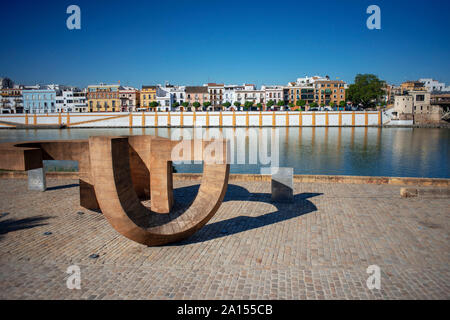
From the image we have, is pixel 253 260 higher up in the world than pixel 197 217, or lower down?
lower down

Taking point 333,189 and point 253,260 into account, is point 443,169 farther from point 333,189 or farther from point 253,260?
point 253,260

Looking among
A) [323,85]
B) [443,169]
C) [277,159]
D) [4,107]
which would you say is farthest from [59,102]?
[443,169]

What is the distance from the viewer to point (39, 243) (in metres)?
7.11

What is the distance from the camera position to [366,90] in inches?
2702

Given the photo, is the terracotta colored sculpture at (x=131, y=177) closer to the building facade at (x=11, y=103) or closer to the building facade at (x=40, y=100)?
the building facade at (x=40, y=100)

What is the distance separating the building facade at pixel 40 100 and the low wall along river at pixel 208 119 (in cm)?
905

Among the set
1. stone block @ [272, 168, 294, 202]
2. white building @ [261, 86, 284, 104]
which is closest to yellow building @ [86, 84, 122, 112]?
white building @ [261, 86, 284, 104]

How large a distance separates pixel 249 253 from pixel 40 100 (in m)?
80.9

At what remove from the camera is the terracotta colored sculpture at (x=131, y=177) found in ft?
20.2

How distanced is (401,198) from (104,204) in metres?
8.68

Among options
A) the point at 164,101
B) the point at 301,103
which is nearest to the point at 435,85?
the point at 301,103

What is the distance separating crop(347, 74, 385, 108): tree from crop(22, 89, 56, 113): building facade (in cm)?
6358

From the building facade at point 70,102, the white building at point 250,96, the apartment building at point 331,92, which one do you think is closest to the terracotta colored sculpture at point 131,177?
the white building at point 250,96

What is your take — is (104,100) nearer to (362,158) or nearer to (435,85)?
(362,158)
